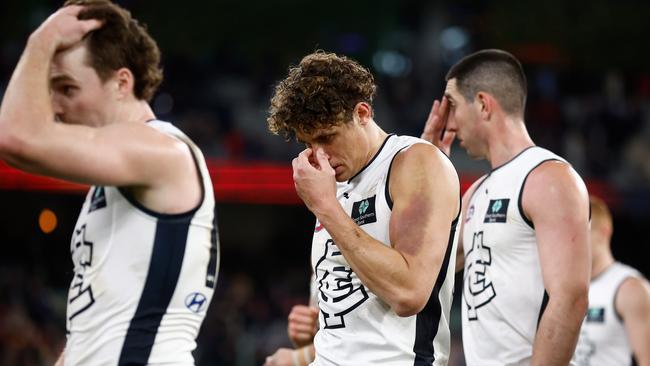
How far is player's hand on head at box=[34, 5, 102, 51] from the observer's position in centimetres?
327

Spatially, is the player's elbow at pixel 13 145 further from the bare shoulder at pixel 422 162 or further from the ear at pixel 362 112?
the bare shoulder at pixel 422 162

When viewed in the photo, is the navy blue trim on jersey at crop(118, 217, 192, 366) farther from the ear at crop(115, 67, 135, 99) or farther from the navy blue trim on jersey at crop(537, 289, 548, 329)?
the navy blue trim on jersey at crop(537, 289, 548, 329)

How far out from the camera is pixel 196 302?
11.3 feet

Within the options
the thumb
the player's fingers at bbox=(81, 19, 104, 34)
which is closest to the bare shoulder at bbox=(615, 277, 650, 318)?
the thumb

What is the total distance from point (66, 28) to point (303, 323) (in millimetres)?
1752

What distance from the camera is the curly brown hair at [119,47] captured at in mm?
3465

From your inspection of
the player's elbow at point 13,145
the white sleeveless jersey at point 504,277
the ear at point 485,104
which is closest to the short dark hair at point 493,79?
the ear at point 485,104

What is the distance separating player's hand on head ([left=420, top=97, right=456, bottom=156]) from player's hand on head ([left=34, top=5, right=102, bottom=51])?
1.83m

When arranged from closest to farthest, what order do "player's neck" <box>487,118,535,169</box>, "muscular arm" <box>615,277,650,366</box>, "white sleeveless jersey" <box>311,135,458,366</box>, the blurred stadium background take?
"white sleeveless jersey" <box>311,135,458,366</box> < "player's neck" <box>487,118,535,169</box> < "muscular arm" <box>615,277,650,366</box> < the blurred stadium background

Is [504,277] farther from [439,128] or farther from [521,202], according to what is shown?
[439,128]

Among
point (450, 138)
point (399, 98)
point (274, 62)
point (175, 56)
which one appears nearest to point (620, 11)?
point (399, 98)

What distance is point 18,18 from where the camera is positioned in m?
15.2

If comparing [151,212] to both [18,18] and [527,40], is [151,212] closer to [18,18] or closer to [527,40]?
[18,18]

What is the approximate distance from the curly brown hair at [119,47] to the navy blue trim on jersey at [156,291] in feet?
2.06
